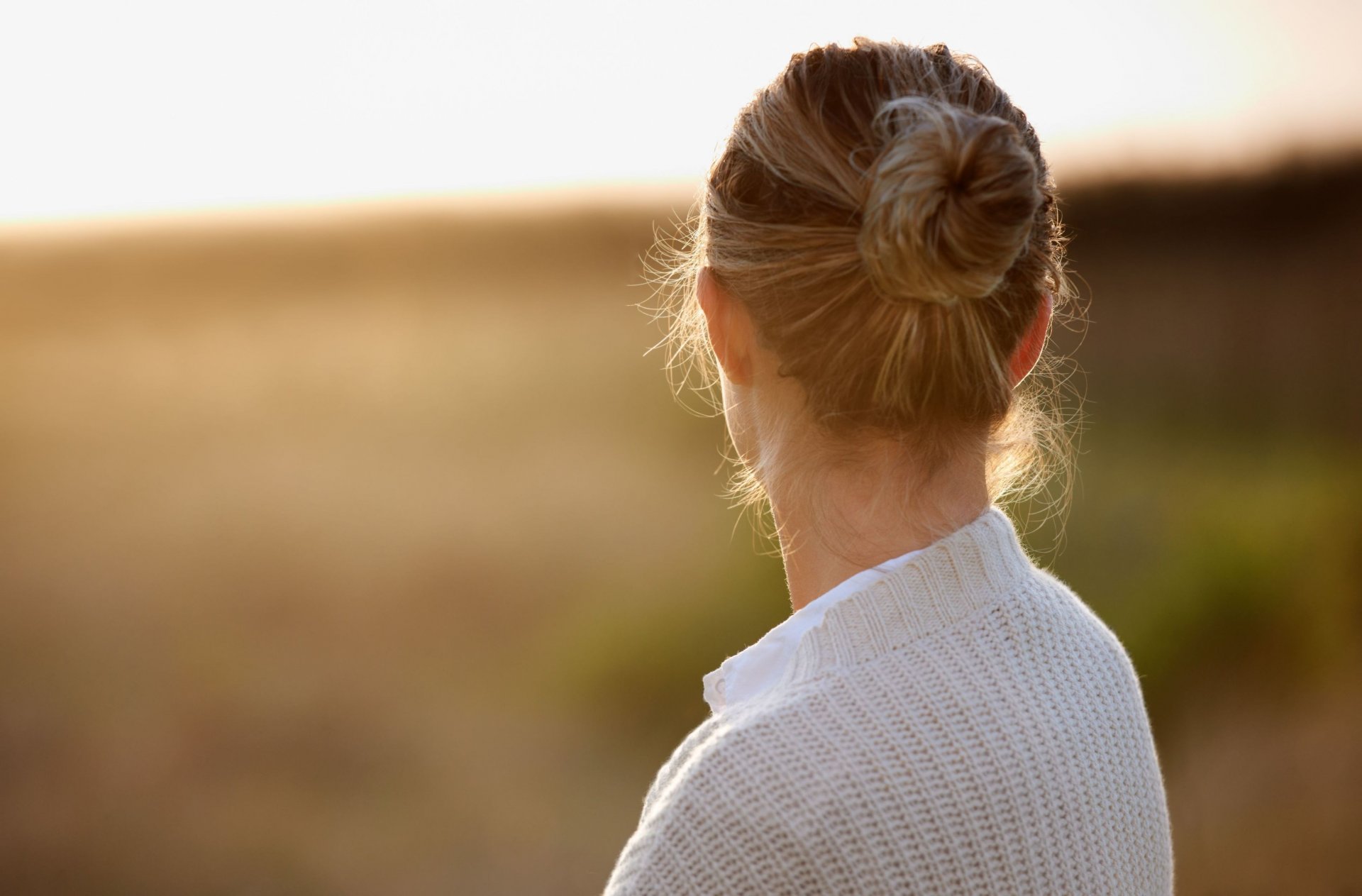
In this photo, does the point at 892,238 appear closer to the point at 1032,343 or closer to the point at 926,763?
the point at 1032,343

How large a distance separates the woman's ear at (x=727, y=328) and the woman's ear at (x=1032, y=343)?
196mm

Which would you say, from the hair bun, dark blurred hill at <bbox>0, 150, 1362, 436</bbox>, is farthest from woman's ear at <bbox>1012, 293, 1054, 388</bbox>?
dark blurred hill at <bbox>0, 150, 1362, 436</bbox>

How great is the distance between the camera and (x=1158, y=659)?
9.27ft

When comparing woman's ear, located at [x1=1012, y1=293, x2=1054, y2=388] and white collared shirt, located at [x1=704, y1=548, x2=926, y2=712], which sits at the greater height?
woman's ear, located at [x1=1012, y1=293, x2=1054, y2=388]

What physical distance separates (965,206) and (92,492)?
281 centimetres

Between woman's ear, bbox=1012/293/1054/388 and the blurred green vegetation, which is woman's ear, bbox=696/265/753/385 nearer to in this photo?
woman's ear, bbox=1012/293/1054/388

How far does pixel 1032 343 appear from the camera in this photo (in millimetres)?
765

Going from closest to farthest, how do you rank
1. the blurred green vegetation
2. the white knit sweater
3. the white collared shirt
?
the white knit sweater → the white collared shirt → the blurred green vegetation

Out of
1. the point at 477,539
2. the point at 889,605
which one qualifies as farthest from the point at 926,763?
the point at 477,539

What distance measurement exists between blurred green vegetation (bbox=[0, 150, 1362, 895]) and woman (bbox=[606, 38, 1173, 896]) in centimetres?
217

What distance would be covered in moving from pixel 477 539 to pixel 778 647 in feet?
8.12

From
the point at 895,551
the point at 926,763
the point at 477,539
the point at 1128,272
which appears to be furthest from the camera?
the point at 477,539

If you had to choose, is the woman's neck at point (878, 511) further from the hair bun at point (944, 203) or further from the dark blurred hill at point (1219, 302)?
the dark blurred hill at point (1219, 302)

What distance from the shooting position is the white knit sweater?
A: 57 cm
